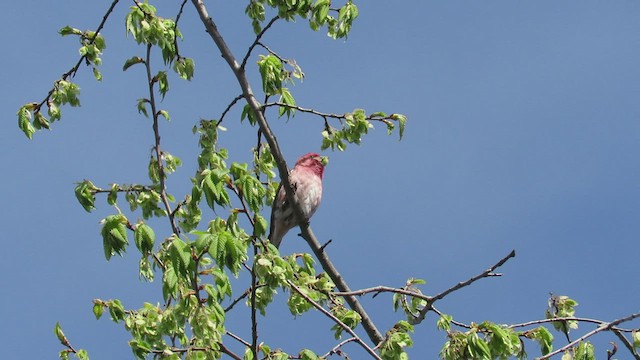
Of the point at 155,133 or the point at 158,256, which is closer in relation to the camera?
the point at 158,256

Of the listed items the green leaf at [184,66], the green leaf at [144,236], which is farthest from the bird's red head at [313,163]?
the green leaf at [144,236]

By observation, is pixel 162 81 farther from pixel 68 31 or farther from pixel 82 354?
pixel 82 354

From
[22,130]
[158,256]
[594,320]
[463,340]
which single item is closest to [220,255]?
[158,256]

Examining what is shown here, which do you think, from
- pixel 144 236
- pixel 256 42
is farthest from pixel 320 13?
pixel 144 236

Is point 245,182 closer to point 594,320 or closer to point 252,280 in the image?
point 252,280

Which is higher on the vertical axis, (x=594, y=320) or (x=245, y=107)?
(x=245, y=107)

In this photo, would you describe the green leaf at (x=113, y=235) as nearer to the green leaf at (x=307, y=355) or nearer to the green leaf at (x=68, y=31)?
the green leaf at (x=307, y=355)

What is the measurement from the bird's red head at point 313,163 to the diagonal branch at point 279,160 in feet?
7.97

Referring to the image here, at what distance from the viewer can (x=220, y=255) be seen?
6090mm

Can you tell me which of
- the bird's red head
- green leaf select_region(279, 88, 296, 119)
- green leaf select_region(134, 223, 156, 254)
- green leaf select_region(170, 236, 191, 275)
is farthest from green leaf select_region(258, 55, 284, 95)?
the bird's red head

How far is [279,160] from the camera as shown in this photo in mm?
7891

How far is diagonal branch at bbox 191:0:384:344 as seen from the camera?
7.91 m

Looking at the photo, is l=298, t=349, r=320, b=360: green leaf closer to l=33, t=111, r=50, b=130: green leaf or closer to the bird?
the bird

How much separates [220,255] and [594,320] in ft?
10.0
